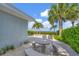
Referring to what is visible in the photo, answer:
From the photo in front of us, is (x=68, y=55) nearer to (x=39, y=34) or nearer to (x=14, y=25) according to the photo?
(x=39, y=34)

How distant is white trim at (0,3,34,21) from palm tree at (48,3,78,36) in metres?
0.83

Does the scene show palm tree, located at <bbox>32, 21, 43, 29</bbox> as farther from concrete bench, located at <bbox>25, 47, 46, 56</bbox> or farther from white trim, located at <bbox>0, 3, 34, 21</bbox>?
concrete bench, located at <bbox>25, 47, 46, 56</bbox>

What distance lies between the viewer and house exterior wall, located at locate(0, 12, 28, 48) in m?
8.98

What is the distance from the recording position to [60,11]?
9.09 m

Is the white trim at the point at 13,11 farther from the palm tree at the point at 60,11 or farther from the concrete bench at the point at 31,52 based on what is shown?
the concrete bench at the point at 31,52

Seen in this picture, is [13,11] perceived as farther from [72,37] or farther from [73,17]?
[72,37]

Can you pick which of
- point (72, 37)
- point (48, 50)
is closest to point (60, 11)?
point (72, 37)

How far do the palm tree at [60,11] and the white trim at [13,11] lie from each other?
83cm

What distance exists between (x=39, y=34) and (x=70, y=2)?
5.64 ft

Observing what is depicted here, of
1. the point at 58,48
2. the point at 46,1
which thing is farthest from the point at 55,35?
the point at 46,1

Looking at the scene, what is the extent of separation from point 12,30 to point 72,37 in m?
2.33

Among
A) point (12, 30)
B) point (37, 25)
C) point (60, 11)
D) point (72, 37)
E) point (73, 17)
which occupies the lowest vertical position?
point (72, 37)

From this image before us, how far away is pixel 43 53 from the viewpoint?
914cm

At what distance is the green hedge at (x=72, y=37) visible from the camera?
29.9 ft
